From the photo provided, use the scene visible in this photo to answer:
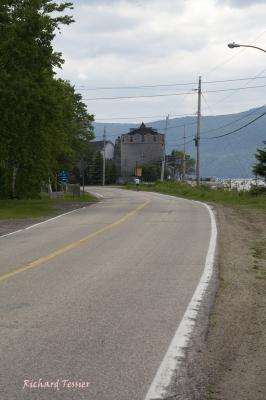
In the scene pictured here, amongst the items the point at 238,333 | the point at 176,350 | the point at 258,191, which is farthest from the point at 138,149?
the point at 176,350

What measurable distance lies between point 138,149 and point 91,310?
13333cm

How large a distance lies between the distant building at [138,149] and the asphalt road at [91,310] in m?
123

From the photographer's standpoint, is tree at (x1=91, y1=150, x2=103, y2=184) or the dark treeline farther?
tree at (x1=91, y1=150, x2=103, y2=184)

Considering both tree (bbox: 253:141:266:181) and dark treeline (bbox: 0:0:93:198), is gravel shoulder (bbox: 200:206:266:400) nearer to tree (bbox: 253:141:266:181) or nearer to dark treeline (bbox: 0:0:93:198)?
dark treeline (bbox: 0:0:93:198)

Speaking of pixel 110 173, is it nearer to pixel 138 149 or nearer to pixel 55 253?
pixel 138 149

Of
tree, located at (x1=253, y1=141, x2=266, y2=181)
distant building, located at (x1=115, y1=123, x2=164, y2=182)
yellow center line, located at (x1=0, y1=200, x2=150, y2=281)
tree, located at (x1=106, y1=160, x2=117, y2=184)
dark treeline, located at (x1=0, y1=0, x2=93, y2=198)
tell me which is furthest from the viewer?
distant building, located at (x1=115, y1=123, x2=164, y2=182)

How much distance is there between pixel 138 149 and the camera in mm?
140625

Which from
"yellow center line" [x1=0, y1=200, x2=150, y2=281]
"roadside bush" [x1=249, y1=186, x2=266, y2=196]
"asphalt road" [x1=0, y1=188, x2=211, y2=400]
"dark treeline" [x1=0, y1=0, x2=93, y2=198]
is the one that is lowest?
"yellow center line" [x1=0, y1=200, x2=150, y2=281]

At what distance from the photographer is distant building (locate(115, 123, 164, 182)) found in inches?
5477

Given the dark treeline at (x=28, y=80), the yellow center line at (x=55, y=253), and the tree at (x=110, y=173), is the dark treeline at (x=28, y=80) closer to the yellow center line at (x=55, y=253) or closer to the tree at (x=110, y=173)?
the yellow center line at (x=55, y=253)

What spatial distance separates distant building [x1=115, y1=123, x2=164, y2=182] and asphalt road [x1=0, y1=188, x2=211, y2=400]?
123 metres

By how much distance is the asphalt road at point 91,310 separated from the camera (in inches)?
207

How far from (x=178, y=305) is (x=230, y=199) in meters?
36.7

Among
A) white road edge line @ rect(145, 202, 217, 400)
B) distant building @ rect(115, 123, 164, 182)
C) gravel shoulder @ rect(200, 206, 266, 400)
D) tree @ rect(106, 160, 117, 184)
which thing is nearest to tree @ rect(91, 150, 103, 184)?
tree @ rect(106, 160, 117, 184)
